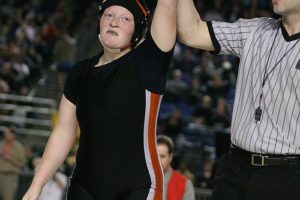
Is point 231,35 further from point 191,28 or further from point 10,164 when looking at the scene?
point 10,164

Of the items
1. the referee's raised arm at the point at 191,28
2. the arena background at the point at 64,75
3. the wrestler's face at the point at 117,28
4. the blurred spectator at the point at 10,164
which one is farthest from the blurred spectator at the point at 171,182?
the blurred spectator at the point at 10,164

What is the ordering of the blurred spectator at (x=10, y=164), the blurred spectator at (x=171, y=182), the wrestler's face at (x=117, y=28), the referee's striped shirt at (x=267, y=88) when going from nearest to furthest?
the referee's striped shirt at (x=267, y=88)
the wrestler's face at (x=117, y=28)
the blurred spectator at (x=171, y=182)
the blurred spectator at (x=10, y=164)

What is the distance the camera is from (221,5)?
23.0 metres

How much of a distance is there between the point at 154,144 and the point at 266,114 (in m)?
0.65

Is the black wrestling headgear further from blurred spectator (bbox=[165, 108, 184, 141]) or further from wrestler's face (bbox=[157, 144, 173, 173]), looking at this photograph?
blurred spectator (bbox=[165, 108, 184, 141])

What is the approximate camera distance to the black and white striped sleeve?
500 cm

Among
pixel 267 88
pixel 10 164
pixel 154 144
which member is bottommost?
pixel 10 164

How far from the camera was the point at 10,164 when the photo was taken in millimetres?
12914

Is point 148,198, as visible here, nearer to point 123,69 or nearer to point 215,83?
point 123,69

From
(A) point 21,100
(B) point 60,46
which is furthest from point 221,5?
(A) point 21,100

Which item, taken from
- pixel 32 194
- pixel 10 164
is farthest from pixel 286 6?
pixel 10 164

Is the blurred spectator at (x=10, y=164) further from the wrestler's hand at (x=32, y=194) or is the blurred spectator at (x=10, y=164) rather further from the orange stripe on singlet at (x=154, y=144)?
the orange stripe on singlet at (x=154, y=144)

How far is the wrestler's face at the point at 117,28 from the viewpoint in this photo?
4.93 metres

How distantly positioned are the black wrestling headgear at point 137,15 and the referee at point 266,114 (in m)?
0.20
